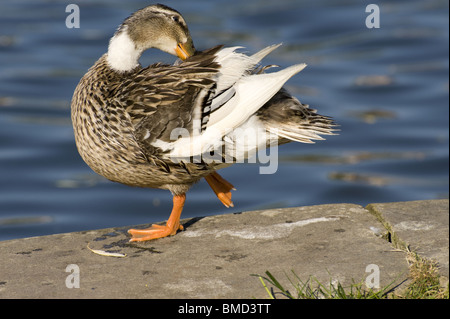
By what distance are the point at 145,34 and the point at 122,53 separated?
200mm

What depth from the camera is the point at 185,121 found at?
5.00m

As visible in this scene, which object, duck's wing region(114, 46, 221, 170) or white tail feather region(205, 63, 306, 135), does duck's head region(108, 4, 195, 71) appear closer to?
duck's wing region(114, 46, 221, 170)

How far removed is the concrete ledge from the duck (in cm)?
33

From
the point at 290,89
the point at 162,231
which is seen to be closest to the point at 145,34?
the point at 162,231

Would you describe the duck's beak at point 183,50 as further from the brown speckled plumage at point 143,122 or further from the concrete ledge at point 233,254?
the concrete ledge at point 233,254

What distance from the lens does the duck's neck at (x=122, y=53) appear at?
17.8 ft

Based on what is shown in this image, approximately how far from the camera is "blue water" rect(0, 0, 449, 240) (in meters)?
9.23

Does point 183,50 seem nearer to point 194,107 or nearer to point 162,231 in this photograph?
point 194,107

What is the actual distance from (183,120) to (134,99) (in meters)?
0.35

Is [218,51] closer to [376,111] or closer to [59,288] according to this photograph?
[59,288]

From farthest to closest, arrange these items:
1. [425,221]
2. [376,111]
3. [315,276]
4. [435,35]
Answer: [435,35], [376,111], [425,221], [315,276]

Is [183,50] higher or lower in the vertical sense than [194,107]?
higher
